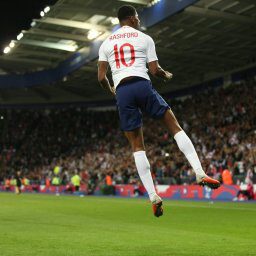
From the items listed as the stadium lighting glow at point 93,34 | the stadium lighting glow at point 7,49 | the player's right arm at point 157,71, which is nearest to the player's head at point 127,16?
the player's right arm at point 157,71

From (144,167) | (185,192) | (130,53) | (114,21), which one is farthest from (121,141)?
(130,53)

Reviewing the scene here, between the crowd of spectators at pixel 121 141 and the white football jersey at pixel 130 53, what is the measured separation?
1819 centimetres

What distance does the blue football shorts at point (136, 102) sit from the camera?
6.80 metres

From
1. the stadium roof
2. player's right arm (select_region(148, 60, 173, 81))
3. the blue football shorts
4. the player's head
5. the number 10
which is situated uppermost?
the stadium roof

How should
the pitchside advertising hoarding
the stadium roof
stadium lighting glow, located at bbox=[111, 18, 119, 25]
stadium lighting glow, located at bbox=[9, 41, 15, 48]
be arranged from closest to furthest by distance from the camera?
the pitchside advertising hoarding
the stadium roof
stadium lighting glow, located at bbox=[111, 18, 119, 25]
stadium lighting glow, located at bbox=[9, 41, 15, 48]

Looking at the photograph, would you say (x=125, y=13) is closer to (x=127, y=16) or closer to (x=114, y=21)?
(x=127, y=16)

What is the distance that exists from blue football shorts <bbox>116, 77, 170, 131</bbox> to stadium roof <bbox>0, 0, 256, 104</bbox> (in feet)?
62.5

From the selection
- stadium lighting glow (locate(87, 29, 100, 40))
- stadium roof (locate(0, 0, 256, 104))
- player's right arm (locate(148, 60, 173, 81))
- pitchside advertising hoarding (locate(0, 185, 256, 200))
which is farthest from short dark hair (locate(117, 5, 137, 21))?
stadium lighting glow (locate(87, 29, 100, 40))

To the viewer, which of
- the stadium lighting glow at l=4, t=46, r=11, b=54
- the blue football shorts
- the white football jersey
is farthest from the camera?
the stadium lighting glow at l=4, t=46, r=11, b=54

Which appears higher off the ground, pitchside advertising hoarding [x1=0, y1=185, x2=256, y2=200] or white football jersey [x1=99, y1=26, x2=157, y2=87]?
white football jersey [x1=99, y1=26, x2=157, y2=87]

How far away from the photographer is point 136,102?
270 inches

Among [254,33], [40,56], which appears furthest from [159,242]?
[40,56]

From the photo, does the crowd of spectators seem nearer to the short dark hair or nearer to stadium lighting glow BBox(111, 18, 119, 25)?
stadium lighting glow BBox(111, 18, 119, 25)

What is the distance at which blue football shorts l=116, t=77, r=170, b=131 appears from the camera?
22.3 ft
